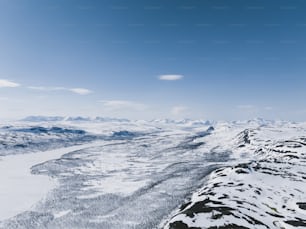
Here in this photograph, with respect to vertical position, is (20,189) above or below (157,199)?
below

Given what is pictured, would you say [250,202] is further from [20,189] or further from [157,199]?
[20,189]

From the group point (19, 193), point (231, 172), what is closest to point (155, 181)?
point (231, 172)

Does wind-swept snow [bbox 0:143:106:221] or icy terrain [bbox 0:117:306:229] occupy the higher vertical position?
icy terrain [bbox 0:117:306:229]

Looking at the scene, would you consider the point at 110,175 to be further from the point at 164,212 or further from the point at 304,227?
the point at 304,227

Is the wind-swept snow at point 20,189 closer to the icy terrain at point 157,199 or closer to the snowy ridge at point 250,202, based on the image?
the icy terrain at point 157,199

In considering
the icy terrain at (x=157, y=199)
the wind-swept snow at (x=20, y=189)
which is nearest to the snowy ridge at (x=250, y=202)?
the icy terrain at (x=157, y=199)

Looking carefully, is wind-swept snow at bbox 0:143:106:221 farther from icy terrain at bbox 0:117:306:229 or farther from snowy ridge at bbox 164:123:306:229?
snowy ridge at bbox 164:123:306:229

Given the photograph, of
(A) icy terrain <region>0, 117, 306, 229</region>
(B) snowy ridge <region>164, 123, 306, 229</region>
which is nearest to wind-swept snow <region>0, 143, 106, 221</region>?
(A) icy terrain <region>0, 117, 306, 229</region>

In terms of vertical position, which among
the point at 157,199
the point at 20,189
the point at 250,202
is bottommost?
the point at 20,189

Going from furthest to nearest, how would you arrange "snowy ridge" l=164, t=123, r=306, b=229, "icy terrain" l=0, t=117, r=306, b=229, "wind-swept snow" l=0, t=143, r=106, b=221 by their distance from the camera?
"wind-swept snow" l=0, t=143, r=106, b=221
"icy terrain" l=0, t=117, r=306, b=229
"snowy ridge" l=164, t=123, r=306, b=229

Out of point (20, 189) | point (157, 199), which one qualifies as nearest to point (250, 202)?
point (157, 199)

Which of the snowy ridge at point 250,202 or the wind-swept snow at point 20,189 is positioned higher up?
the snowy ridge at point 250,202
